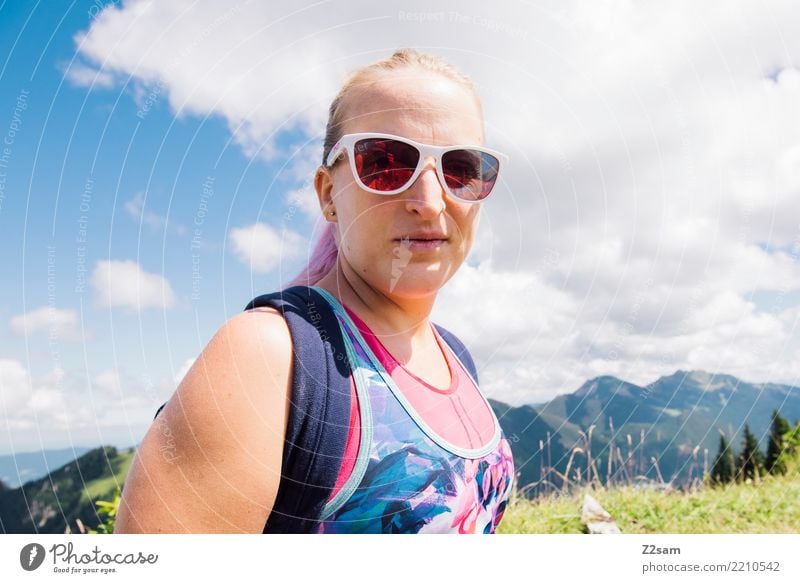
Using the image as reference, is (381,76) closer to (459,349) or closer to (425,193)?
(425,193)

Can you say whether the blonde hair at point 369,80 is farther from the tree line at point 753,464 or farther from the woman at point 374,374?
the tree line at point 753,464

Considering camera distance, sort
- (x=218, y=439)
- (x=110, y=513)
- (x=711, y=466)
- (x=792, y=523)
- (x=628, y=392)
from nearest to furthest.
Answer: (x=218, y=439)
(x=628, y=392)
(x=110, y=513)
(x=792, y=523)
(x=711, y=466)

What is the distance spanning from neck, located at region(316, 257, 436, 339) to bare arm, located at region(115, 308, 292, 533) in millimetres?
240

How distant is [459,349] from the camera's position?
4.70 feet

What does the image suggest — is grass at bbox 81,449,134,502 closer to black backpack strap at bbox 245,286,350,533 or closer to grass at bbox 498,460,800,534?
black backpack strap at bbox 245,286,350,533

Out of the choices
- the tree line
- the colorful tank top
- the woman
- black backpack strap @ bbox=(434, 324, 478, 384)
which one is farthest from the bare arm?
the tree line

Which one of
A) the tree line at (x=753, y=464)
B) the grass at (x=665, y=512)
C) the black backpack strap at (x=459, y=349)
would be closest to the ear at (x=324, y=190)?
the black backpack strap at (x=459, y=349)

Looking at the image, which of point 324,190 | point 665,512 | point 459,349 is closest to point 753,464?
point 665,512

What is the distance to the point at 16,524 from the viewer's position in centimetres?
129

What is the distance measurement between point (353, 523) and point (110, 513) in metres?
1.63
